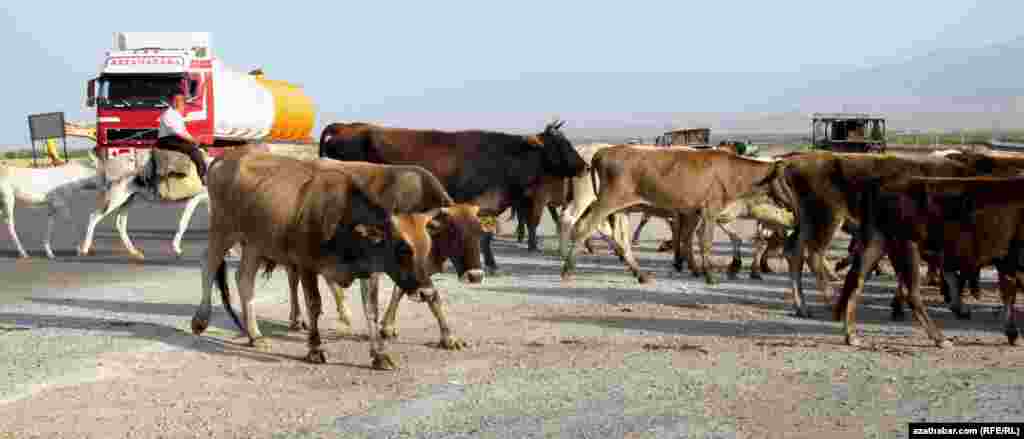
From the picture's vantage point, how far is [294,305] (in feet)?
38.3

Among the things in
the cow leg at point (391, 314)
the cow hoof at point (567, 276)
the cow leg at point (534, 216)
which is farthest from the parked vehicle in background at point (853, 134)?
the cow leg at point (391, 314)

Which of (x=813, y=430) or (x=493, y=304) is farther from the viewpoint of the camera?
(x=493, y=304)

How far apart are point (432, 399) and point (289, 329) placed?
344 cm

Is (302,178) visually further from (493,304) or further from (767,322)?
(767,322)

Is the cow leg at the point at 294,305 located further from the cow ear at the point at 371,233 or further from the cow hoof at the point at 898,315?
the cow hoof at the point at 898,315

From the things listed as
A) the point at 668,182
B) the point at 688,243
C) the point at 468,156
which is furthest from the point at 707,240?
the point at 468,156

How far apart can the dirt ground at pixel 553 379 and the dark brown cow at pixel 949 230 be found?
1.47 ft

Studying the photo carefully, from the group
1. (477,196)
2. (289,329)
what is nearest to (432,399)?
(289,329)

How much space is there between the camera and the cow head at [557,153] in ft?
57.0

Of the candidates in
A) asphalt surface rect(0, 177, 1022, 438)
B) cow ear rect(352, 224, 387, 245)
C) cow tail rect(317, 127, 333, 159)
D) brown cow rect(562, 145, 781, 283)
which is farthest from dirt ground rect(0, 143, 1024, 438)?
cow tail rect(317, 127, 333, 159)

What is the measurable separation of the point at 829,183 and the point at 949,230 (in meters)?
2.16

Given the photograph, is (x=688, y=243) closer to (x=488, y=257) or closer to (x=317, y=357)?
(x=488, y=257)

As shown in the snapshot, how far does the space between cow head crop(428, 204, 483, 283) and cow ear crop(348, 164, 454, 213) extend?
0.47 ft

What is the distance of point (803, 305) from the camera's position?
42.6 ft
